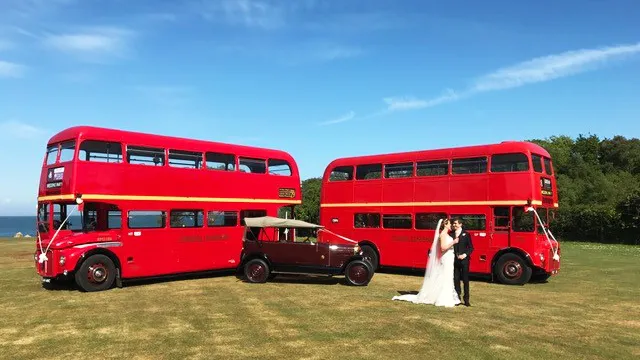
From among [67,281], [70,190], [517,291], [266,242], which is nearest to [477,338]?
[517,291]

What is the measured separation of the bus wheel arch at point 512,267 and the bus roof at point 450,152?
2898 millimetres

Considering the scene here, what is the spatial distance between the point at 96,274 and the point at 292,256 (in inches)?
199

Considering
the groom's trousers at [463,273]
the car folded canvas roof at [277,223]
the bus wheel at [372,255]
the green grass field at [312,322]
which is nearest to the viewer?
the green grass field at [312,322]

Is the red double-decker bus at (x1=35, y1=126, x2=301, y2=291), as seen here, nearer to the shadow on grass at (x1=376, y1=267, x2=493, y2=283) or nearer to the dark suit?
the shadow on grass at (x1=376, y1=267, x2=493, y2=283)

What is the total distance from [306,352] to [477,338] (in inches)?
105

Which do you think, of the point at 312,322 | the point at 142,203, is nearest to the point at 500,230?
the point at 312,322

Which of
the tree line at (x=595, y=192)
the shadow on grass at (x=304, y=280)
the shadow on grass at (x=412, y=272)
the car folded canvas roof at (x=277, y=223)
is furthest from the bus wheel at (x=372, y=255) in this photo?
the tree line at (x=595, y=192)

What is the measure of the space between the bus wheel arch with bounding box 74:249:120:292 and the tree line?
26.1 metres

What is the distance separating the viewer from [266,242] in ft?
46.6

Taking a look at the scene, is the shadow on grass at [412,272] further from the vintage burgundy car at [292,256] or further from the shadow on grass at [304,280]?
the vintage burgundy car at [292,256]

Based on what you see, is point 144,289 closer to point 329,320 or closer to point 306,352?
point 329,320

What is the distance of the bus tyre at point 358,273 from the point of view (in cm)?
1345

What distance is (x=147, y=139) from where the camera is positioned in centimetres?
1412

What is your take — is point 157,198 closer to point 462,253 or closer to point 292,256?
point 292,256
